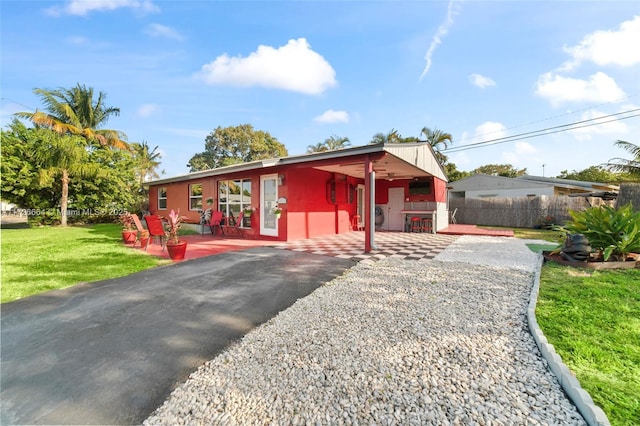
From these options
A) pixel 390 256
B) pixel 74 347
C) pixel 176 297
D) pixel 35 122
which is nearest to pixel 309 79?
pixel 390 256

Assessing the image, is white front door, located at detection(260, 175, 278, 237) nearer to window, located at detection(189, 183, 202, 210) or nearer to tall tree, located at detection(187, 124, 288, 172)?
window, located at detection(189, 183, 202, 210)

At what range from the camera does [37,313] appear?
10.6 ft

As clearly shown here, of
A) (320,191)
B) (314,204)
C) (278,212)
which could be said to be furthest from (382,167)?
(278,212)

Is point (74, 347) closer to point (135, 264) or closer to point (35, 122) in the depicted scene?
point (135, 264)

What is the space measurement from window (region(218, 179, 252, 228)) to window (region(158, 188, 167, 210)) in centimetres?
560

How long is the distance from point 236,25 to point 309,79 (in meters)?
5.63

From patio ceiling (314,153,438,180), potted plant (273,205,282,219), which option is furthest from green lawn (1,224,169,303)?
patio ceiling (314,153,438,180)

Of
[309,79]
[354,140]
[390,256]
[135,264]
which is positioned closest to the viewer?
[135,264]

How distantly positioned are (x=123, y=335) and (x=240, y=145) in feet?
102

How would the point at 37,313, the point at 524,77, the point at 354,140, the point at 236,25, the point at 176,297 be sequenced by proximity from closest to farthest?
the point at 37,313 → the point at 176,297 → the point at 236,25 → the point at 524,77 → the point at 354,140

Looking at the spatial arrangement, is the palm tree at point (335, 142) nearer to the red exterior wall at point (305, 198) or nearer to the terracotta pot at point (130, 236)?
the red exterior wall at point (305, 198)

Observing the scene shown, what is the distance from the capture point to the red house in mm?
7523

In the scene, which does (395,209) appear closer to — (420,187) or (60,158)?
(420,187)

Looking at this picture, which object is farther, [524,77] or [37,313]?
[524,77]
